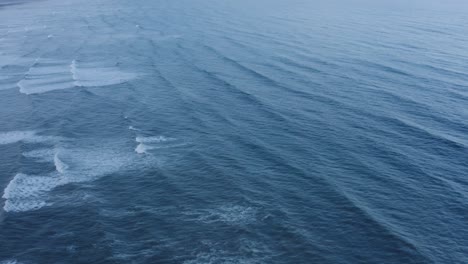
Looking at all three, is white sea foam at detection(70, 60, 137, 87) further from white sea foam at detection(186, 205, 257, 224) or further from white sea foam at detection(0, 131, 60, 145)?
white sea foam at detection(186, 205, 257, 224)

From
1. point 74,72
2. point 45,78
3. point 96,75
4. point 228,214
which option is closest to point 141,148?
point 228,214

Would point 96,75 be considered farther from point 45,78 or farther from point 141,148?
point 141,148

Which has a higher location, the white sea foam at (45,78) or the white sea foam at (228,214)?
the white sea foam at (45,78)

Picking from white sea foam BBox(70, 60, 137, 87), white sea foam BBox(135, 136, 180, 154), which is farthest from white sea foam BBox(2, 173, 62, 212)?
white sea foam BBox(70, 60, 137, 87)

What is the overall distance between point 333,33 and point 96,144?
255 ft

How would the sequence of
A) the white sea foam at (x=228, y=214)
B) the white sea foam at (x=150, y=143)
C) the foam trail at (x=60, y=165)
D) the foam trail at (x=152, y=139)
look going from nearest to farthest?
1. the white sea foam at (x=228, y=214)
2. the foam trail at (x=60, y=165)
3. the white sea foam at (x=150, y=143)
4. the foam trail at (x=152, y=139)

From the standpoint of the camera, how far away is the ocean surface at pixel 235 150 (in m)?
41.3

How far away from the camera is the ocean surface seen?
4128 centimetres

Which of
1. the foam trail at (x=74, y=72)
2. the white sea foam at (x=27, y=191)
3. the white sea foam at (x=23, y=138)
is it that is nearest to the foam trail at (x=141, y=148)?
the white sea foam at (x=27, y=191)

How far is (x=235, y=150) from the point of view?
190ft

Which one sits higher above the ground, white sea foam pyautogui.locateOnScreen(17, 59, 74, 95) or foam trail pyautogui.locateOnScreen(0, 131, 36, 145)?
white sea foam pyautogui.locateOnScreen(17, 59, 74, 95)

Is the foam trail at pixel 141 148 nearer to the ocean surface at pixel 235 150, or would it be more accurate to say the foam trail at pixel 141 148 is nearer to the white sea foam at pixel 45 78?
the ocean surface at pixel 235 150

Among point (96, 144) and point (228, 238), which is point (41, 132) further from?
point (228, 238)

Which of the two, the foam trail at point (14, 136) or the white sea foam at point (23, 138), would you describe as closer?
the white sea foam at point (23, 138)
